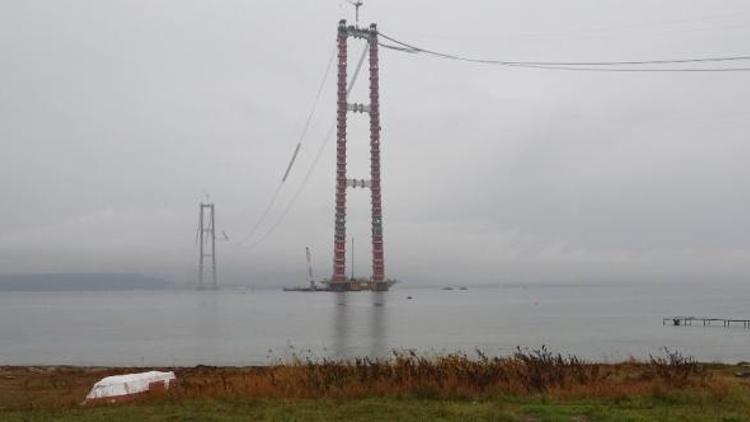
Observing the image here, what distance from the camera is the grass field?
1232cm

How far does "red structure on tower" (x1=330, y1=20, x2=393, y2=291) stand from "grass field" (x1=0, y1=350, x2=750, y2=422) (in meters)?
131

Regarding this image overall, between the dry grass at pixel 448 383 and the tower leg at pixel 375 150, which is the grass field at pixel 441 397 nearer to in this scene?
the dry grass at pixel 448 383

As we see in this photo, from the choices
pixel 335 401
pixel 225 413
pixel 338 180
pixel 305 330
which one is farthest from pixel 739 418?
pixel 338 180

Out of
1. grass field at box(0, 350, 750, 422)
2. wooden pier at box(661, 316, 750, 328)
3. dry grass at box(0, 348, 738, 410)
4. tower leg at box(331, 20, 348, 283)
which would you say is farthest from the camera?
tower leg at box(331, 20, 348, 283)

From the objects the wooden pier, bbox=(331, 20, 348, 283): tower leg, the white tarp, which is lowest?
the wooden pier

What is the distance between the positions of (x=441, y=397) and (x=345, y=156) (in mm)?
135529

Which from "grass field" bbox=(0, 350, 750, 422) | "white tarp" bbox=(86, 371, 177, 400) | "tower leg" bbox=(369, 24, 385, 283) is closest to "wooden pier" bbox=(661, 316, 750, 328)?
"tower leg" bbox=(369, 24, 385, 283)

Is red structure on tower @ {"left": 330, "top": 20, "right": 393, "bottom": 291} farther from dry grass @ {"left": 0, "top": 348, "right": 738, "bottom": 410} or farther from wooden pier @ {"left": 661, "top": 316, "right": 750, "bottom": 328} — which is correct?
dry grass @ {"left": 0, "top": 348, "right": 738, "bottom": 410}

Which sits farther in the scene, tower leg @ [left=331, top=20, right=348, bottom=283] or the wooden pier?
tower leg @ [left=331, top=20, right=348, bottom=283]

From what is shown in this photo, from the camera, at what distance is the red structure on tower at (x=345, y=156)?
14912cm

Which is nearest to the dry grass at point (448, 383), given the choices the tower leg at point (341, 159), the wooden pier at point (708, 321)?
the wooden pier at point (708, 321)

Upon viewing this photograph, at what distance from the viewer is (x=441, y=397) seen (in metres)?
14.4

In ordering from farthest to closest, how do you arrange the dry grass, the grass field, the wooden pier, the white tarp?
the wooden pier, the white tarp, the dry grass, the grass field

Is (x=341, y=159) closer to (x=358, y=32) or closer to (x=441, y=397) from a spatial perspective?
(x=358, y=32)
